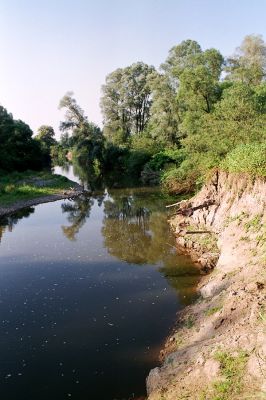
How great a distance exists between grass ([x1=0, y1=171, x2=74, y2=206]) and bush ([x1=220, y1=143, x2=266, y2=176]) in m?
25.9

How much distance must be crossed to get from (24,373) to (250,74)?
5497 centimetres

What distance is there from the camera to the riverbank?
43000 mm

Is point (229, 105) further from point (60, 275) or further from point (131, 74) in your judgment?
point (131, 74)

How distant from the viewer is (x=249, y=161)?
906 inches

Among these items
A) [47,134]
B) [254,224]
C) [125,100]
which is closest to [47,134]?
[47,134]

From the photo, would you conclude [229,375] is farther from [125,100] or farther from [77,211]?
[125,100]

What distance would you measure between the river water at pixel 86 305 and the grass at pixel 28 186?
1194 centimetres

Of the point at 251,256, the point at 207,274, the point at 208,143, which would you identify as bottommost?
the point at 207,274

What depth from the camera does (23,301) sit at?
18594mm

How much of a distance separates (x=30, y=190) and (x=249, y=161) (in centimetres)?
3258

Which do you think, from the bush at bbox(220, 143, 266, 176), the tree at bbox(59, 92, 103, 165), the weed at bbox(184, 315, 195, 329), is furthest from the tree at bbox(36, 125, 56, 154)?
the weed at bbox(184, 315, 195, 329)

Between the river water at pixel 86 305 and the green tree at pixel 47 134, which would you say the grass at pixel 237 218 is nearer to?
the river water at pixel 86 305

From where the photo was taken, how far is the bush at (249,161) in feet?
71.6

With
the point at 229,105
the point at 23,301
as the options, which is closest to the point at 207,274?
the point at 23,301
